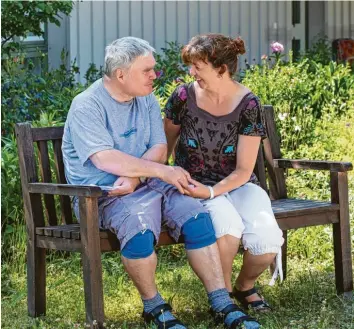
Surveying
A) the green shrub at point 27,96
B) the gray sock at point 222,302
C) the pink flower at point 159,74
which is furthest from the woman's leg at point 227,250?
the pink flower at point 159,74

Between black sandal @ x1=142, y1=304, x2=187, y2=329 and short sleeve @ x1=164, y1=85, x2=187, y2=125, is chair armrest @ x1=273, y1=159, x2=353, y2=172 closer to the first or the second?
short sleeve @ x1=164, y1=85, x2=187, y2=125

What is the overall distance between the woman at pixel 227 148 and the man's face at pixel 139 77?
9.8 inches

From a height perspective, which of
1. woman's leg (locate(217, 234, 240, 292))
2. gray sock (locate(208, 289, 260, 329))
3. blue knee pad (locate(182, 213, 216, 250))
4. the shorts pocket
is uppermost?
the shorts pocket

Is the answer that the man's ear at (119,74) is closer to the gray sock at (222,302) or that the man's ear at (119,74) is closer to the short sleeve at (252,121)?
the short sleeve at (252,121)

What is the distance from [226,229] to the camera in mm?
4773

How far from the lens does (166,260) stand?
619 cm

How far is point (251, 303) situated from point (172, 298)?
38 cm

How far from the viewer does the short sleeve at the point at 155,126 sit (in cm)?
495

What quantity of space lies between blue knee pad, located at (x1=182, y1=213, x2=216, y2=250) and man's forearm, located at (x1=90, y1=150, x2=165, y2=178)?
0.27 m

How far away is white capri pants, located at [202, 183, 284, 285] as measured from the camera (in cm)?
479

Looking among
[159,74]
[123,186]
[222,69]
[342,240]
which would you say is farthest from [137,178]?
[159,74]

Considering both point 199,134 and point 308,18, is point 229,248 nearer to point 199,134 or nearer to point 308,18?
point 199,134

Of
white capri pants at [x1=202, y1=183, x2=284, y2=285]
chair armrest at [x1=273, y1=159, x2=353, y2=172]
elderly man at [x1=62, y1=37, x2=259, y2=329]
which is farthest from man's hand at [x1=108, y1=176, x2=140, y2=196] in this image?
chair armrest at [x1=273, y1=159, x2=353, y2=172]

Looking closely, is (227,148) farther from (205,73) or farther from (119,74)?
(119,74)
